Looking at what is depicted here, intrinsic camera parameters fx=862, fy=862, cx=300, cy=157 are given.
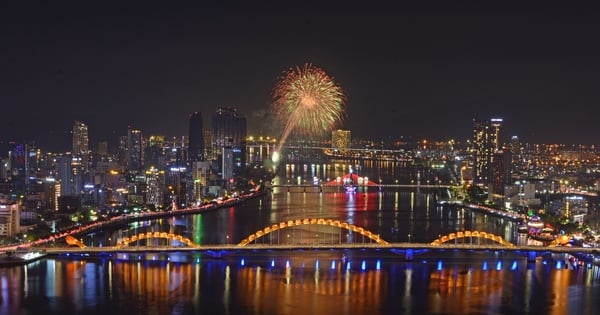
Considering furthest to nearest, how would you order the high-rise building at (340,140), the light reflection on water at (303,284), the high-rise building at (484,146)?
1. the high-rise building at (340,140)
2. the high-rise building at (484,146)
3. the light reflection on water at (303,284)

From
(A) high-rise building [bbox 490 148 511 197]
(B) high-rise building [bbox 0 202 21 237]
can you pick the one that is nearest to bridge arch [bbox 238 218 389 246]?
(B) high-rise building [bbox 0 202 21 237]

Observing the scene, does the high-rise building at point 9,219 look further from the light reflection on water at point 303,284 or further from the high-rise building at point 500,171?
the high-rise building at point 500,171

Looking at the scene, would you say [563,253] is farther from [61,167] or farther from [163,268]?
[61,167]

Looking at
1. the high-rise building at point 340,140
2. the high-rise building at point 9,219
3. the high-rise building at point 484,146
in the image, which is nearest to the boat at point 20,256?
the high-rise building at point 9,219

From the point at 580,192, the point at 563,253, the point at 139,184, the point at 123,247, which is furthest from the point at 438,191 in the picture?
the point at 123,247

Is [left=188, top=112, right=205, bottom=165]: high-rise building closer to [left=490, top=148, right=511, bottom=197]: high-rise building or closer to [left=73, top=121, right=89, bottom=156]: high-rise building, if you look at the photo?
[left=73, top=121, right=89, bottom=156]: high-rise building

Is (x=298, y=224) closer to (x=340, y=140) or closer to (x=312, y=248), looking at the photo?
(x=312, y=248)

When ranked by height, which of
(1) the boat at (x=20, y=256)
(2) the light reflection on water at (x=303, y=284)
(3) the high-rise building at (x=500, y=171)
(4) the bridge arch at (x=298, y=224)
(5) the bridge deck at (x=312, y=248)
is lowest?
(2) the light reflection on water at (x=303, y=284)

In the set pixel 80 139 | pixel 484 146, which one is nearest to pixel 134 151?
pixel 80 139
